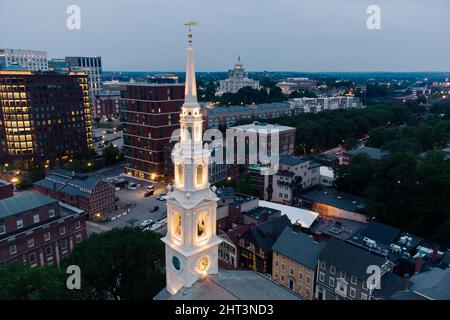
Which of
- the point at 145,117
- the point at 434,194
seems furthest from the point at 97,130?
the point at 434,194

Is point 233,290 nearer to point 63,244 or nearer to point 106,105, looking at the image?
point 63,244

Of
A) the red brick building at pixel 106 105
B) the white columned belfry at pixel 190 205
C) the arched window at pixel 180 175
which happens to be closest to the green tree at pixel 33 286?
the white columned belfry at pixel 190 205

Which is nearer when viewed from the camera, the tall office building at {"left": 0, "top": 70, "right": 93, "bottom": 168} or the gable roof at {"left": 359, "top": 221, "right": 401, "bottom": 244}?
the gable roof at {"left": 359, "top": 221, "right": 401, "bottom": 244}

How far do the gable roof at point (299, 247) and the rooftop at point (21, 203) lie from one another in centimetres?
2676

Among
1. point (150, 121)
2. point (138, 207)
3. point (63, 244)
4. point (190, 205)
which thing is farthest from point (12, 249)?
point (150, 121)

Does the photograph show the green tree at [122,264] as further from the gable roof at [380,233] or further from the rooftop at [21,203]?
the gable roof at [380,233]

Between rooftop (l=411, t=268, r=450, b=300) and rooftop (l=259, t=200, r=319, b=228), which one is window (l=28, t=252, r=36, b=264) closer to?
rooftop (l=259, t=200, r=319, b=228)

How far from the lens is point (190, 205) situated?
16641 mm

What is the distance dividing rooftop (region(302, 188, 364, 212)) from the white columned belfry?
41.3 metres

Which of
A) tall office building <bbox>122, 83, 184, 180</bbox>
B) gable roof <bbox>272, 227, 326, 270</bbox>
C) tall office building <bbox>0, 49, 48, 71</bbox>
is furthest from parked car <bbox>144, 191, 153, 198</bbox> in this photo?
Answer: tall office building <bbox>0, 49, 48, 71</bbox>

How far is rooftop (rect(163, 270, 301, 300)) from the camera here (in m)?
16.2

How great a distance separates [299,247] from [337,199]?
24.5 m

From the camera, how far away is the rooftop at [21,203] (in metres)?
36.0

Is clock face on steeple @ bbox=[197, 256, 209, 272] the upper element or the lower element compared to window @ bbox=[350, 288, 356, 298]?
upper
